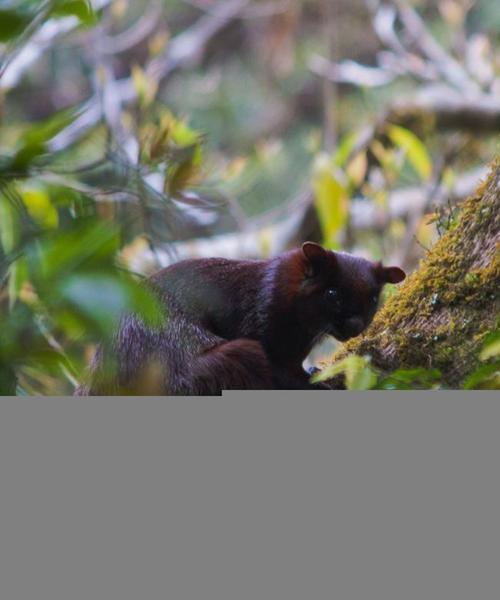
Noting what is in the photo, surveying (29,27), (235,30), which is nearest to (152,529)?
(29,27)

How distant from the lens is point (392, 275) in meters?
1.32

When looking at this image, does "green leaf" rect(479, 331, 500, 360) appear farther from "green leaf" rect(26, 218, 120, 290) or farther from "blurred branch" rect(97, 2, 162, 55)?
"blurred branch" rect(97, 2, 162, 55)

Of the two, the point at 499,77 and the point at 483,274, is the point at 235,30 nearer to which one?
the point at 499,77

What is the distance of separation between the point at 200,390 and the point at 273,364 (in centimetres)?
11

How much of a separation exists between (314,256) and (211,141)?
191cm

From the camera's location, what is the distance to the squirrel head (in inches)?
48.8

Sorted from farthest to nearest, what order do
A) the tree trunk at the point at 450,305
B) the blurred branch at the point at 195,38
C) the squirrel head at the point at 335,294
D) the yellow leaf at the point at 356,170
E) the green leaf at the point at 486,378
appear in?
the blurred branch at the point at 195,38
the yellow leaf at the point at 356,170
the squirrel head at the point at 335,294
the tree trunk at the point at 450,305
the green leaf at the point at 486,378

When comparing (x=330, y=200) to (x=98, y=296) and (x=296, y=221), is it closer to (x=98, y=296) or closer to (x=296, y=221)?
(x=296, y=221)

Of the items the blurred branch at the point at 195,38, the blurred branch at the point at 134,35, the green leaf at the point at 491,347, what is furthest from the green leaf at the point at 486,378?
the blurred branch at the point at 195,38

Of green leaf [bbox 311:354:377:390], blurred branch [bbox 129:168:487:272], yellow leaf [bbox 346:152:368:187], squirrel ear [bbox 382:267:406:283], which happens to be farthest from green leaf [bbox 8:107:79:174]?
yellow leaf [bbox 346:152:368:187]

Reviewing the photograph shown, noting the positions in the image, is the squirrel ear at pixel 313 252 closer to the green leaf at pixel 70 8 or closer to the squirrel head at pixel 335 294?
the squirrel head at pixel 335 294

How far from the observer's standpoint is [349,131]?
10.4 ft

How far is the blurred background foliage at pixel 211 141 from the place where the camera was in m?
0.58

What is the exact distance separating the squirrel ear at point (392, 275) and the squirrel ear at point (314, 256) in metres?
0.10
